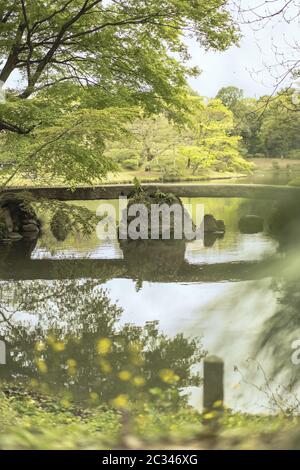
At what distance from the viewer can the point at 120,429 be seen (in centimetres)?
342

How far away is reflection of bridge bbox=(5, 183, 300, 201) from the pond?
327cm

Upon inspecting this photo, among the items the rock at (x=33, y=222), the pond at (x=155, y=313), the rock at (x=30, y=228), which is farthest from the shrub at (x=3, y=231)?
the pond at (x=155, y=313)

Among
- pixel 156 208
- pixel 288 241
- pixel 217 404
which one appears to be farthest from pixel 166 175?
pixel 217 404

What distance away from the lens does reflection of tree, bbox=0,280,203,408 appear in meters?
4.43

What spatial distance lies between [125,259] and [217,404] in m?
7.41

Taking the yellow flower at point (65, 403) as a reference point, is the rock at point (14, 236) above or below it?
above

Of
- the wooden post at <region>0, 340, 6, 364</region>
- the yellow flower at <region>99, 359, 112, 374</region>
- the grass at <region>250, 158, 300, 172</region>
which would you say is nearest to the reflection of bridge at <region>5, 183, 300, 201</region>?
the wooden post at <region>0, 340, 6, 364</region>

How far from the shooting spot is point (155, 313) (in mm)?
6789

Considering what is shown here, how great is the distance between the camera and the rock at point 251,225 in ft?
49.1

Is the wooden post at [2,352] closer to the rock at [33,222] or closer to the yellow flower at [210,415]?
the yellow flower at [210,415]

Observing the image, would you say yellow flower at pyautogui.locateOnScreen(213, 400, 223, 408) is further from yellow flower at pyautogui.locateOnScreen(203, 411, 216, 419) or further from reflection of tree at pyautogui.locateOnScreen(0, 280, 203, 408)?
reflection of tree at pyautogui.locateOnScreen(0, 280, 203, 408)

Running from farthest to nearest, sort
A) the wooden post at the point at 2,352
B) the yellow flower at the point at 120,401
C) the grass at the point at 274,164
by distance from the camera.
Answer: the grass at the point at 274,164 → the wooden post at the point at 2,352 → the yellow flower at the point at 120,401

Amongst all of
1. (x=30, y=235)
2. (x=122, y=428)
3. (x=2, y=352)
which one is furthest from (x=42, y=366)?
(x=30, y=235)

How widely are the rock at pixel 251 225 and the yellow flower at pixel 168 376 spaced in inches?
407
